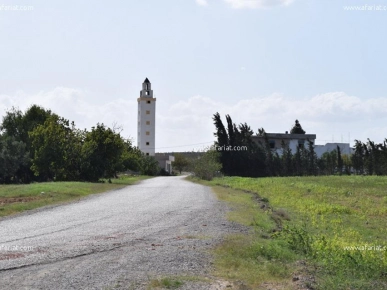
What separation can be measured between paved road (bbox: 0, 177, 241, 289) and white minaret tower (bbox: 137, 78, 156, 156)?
325ft

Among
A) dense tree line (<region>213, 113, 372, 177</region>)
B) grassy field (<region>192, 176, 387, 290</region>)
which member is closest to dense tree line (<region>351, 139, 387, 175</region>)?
dense tree line (<region>213, 113, 372, 177</region>)

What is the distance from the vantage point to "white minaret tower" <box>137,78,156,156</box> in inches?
4791

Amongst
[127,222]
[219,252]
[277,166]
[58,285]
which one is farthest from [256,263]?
[277,166]

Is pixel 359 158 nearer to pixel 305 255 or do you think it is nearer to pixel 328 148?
pixel 328 148

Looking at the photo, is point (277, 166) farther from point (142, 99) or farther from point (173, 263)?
point (173, 263)

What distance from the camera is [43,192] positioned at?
33.6 metres

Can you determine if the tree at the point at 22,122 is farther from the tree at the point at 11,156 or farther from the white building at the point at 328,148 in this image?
the white building at the point at 328,148

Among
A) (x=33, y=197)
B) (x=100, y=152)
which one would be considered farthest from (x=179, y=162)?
(x=33, y=197)

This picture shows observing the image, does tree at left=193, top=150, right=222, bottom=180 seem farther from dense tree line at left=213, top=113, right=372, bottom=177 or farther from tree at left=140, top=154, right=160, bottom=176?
tree at left=140, top=154, right=160, bottom=176

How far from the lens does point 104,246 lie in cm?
1327

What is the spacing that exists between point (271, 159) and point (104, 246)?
77.9 meters

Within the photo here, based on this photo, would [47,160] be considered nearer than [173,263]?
No

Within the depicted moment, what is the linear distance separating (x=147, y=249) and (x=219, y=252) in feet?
4.94

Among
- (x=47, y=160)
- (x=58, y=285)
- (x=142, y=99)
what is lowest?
(x=58, y=285)
